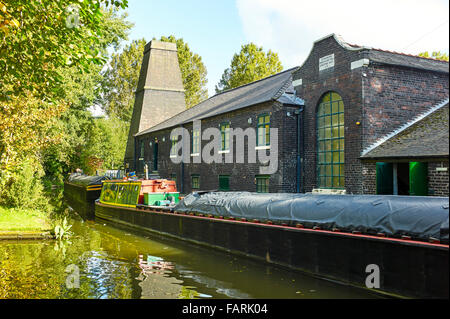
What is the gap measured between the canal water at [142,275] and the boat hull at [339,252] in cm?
28

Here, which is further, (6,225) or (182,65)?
(182,65)

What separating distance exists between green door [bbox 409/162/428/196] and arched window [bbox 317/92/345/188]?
262 cm

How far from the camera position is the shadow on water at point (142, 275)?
7973mm

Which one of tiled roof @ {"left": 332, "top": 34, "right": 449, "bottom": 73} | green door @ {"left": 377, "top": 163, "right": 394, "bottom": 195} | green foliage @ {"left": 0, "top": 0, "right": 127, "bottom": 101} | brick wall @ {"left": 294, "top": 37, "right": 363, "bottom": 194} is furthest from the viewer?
brick wall @ {"left": 294, "top": 37, "right": 363, "bottom": 194}

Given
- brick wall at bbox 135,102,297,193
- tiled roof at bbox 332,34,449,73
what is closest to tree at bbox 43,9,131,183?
brick wall at bbox 135,102,297,193

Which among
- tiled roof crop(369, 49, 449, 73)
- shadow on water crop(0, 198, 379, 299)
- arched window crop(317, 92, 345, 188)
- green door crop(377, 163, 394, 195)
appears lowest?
shadow on water crop(0, 198, 379, 299)

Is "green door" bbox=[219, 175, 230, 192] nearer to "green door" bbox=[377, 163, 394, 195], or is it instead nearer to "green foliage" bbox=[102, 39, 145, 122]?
"green door" bbox=[377, 163, 394, 195]

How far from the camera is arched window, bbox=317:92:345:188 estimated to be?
14.3 meters

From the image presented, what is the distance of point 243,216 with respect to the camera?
38.0 ft

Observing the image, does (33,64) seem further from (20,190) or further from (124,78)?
(124,78)
